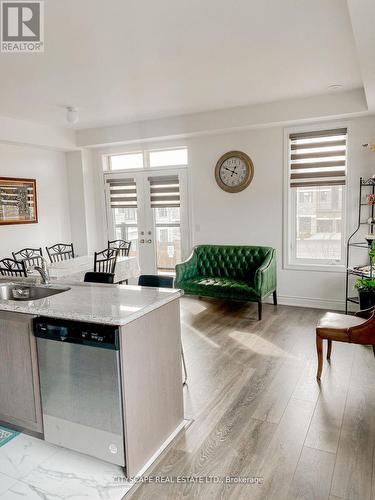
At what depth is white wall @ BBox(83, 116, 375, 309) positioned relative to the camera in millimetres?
4895

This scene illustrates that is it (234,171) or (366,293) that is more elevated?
(234,171)

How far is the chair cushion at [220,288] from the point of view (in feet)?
15.8

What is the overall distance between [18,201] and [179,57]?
12.2 ft

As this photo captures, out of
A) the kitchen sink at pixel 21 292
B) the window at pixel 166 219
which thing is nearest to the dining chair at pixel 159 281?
the kitchen sink at pixel 21 292

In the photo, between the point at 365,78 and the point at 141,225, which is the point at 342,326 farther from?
the point at 141,225

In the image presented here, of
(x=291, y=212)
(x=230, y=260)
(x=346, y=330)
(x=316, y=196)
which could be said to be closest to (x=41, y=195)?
(x=230, y=260)

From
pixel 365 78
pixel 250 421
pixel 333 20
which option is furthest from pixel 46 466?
pixel 365 78

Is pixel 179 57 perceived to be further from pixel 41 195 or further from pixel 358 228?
pixel 41 195

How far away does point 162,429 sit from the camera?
7.63 ft

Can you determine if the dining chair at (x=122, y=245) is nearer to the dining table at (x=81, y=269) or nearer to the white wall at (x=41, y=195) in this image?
the dining table at (x=81, y=269)

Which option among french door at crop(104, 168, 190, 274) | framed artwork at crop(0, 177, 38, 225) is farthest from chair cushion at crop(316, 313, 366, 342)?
framed artwork at crop(0, 177, 38, 225)

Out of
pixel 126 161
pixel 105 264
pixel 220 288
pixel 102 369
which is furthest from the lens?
pixel 126 161

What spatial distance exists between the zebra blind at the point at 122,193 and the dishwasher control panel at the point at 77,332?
15.3ft

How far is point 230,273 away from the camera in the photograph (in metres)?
5.61
